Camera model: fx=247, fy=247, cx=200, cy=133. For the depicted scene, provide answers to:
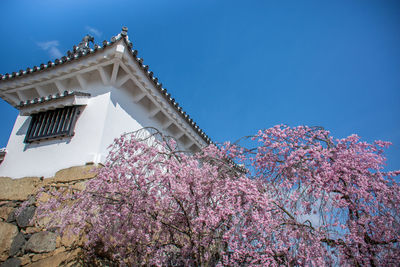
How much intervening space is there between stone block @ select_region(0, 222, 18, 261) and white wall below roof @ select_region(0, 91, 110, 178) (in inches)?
43.8

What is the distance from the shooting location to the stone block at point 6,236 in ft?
15.2

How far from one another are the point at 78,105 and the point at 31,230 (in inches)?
107

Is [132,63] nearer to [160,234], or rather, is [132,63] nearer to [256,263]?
[160,234]

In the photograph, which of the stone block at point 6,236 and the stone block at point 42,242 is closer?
the stone block at point 42,242

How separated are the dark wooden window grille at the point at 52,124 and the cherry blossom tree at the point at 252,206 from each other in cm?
243

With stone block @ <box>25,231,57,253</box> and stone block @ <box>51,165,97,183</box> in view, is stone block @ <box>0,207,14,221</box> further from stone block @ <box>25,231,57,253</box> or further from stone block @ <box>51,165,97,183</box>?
stone block @ <box>51,165,97,183</box>

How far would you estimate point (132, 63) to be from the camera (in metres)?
5.60

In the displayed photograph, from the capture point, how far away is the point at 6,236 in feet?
15.8

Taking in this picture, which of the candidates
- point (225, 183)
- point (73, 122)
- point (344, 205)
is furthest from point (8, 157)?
point (344, 205)

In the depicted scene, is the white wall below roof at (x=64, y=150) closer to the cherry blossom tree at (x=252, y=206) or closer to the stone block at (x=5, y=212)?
the stone block at (x=5, y=212)

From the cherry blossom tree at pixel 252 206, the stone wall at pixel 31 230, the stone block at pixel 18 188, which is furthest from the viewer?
the stone block at pixel 18 188

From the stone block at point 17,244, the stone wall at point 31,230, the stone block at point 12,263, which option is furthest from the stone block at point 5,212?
the stone block at point 12,263

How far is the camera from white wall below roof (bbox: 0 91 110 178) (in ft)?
17.0

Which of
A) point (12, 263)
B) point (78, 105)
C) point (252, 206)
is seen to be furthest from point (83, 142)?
point (252, 206)
